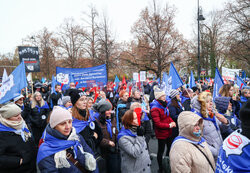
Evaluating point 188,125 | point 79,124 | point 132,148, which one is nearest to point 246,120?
point 188,125

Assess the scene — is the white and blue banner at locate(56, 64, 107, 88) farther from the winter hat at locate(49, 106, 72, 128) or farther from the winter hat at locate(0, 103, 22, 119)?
the winter hat at locate(49, 106, 72, 128)

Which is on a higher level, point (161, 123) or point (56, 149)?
point (56, 149)

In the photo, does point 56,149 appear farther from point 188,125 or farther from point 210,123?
point 210,123

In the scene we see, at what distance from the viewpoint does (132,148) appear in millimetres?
2699

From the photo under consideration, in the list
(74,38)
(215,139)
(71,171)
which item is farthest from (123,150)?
(74,38)

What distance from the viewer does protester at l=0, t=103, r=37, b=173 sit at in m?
2.47

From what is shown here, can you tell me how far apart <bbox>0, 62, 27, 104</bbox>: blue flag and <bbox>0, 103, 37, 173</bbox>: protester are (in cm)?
89

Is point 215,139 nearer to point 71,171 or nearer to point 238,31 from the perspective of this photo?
point 71,171

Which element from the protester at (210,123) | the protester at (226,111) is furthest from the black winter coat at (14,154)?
the protester at (226,111)

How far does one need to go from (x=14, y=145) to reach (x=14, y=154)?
0.12m

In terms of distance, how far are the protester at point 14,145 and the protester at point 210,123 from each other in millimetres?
2640

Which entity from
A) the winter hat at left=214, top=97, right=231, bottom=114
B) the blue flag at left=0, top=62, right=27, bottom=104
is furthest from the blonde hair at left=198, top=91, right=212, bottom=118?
the blue flag at left=0, top=62, right=27, bottom=104

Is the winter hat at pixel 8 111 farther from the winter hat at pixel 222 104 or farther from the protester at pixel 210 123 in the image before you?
the winter hat at pixel 222 104

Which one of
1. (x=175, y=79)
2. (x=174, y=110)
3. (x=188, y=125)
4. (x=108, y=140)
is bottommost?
(x=108, y=140)
